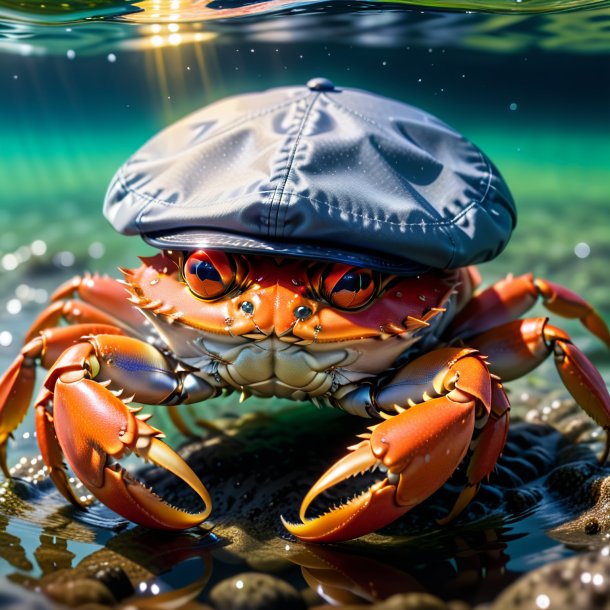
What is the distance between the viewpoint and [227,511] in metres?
2.94

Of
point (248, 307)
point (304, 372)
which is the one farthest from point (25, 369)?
point (304, 372)

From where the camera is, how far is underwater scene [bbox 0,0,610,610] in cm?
237

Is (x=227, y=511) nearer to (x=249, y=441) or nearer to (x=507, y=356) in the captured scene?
(x=249, y=441)

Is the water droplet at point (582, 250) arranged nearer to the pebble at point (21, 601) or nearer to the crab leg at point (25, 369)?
the crab leg at point (25, 369)

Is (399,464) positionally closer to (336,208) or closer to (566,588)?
(566,588)

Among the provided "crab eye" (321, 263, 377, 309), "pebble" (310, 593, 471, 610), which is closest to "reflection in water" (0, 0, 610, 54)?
"crab eye" (321, 263, 377, 309)

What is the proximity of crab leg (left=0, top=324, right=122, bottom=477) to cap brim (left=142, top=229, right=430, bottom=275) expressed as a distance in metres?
0.55

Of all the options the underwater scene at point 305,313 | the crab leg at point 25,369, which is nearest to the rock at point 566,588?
the underwater scene at point 305,313

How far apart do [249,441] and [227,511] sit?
1.97ft

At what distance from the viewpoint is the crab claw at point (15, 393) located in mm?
3090

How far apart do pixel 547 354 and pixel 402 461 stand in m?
1.06

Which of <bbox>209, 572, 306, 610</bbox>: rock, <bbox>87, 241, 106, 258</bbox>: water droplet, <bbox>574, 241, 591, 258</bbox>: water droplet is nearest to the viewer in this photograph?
<bbox>209, 572, 306, 610</bbox>: rock

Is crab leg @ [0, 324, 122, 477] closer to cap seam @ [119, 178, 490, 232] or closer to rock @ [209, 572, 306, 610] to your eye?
cap seam @ [119, 178, 490, 232]

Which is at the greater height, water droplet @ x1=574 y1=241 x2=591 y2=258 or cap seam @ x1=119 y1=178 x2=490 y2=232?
cap seam @ x1=119 y1=178 x2=490 y2=232
